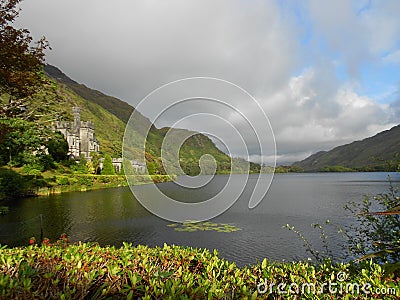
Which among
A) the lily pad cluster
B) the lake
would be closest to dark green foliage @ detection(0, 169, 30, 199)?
the lake

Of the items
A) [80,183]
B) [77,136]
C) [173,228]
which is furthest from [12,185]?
[77,136]

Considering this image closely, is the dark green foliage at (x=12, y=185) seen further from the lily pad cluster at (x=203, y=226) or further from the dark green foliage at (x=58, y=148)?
the lily pad cluster at (x=203, y=226)

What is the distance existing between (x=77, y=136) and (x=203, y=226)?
78878 mm

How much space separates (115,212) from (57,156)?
4666cm

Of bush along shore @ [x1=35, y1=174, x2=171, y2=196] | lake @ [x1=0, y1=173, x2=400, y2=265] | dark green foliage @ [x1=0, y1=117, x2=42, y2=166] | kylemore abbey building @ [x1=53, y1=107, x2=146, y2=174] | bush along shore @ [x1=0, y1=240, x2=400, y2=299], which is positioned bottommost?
lake @ [x1=0, y1=173, x2=400, y2=265]

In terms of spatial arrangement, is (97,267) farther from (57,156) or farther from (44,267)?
(57,156)

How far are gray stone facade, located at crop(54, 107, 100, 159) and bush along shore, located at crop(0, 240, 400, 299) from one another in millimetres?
83769

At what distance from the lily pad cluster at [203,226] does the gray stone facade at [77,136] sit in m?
66.9

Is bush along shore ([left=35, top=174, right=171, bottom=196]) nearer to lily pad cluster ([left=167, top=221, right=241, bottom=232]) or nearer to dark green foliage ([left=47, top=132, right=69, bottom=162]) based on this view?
dark green foliage ([left=47, top=132, right=69, bottom=162])

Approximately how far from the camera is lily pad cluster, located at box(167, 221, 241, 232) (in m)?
22.4

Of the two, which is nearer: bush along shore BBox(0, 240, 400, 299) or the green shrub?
bush along shore BBox(0, 240, 400, 299)

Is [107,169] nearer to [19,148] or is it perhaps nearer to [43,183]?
[19,148]

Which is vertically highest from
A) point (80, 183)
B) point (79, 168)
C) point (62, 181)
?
point (79, 168)

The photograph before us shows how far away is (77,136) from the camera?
89.5 meters
